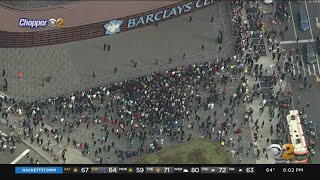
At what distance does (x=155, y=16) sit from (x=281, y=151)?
23092mm

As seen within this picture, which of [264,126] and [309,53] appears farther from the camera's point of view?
[309,53]

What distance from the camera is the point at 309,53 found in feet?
518

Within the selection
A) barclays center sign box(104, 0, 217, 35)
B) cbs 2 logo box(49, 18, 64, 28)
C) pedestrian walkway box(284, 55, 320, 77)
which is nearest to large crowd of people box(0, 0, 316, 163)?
pedestrian walkway box(284, 55, 320, 77)

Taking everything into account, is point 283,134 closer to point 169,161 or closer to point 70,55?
point 169,161

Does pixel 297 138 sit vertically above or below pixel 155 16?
below

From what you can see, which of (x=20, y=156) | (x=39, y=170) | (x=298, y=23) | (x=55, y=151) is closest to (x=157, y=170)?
(x=39, y=170)

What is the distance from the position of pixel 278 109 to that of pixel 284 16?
14.2m

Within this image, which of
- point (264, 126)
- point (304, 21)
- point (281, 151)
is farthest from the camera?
point (304, 21)

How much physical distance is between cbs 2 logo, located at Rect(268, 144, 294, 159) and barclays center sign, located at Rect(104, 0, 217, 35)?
21547 mm

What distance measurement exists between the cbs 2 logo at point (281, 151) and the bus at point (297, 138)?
0.42 m

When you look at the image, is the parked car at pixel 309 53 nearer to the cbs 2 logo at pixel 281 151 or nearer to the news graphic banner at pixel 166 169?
the cbs 2 logo at pixel 281 151

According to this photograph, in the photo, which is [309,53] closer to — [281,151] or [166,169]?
[281,151]

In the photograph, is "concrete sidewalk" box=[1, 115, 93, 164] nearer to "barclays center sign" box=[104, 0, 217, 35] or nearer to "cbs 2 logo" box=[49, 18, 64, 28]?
"cbs 2 logo" box=[49, 18, 64, 28]

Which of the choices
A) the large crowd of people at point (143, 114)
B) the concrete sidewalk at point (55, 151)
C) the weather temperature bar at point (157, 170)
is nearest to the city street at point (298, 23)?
the large crowd of people at point (143, 114)
